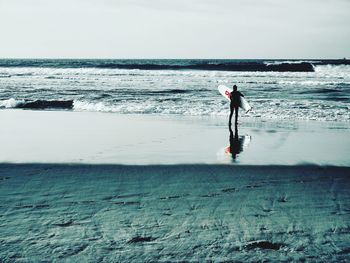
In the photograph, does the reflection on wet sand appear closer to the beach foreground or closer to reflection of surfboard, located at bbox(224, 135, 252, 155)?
reflection of surfboard, located at bbox(224, 135, 252, 155)

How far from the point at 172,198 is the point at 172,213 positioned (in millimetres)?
591

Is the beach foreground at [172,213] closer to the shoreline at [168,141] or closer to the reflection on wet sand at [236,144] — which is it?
the shoreline at [168,141]

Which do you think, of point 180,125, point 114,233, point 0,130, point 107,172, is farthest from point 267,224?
point 0,130

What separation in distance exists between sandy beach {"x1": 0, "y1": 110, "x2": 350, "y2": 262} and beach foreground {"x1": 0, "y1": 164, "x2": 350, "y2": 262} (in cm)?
1

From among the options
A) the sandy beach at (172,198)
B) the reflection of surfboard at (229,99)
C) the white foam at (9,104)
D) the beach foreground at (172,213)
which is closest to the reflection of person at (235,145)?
the sandy beach at (172,198)

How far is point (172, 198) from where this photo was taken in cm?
547

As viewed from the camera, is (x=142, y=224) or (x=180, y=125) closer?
(x=142, y=224)

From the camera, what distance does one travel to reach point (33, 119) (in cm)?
1420

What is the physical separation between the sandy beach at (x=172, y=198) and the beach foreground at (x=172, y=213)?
0.01 m

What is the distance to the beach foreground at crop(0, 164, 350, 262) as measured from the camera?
3875 millimetres

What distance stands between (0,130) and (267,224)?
29.2ft

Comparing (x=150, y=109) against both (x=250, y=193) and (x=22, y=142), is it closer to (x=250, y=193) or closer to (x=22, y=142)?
(x=22, y=142)

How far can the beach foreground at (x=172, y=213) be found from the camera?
12.7 ft

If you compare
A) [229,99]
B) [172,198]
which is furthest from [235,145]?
[229,99]
